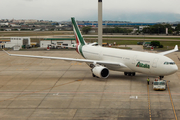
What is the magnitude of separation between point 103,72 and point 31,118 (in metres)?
17.1

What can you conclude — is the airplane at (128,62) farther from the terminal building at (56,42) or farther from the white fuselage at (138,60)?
the terminal building at (56,42)

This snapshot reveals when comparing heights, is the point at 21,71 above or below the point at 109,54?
below

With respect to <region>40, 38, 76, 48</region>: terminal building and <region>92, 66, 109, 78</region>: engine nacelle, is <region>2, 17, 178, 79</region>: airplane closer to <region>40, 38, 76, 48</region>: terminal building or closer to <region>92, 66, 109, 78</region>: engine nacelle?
<region>92, 66, 109, 78</region>: engine nacelle

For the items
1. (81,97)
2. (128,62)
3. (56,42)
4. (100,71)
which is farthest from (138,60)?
(56,42)

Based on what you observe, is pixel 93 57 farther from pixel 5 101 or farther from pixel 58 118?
pixel 58 118

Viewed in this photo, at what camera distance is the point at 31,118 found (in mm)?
25219

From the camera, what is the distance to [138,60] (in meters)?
38.2

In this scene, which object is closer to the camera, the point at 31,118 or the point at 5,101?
the point at 31,118

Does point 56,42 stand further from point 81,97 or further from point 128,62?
point 81,97

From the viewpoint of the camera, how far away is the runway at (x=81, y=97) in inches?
1022

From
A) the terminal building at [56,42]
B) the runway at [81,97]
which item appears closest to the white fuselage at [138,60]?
the runway at [81,97]

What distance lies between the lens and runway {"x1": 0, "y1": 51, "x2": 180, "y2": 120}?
1022 inches

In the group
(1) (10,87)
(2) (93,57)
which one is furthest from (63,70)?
(1) (10,87)

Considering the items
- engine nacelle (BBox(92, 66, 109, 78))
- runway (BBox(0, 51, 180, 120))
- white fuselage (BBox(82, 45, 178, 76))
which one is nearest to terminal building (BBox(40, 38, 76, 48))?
runway (BBox(0, 51, 180, 120))
